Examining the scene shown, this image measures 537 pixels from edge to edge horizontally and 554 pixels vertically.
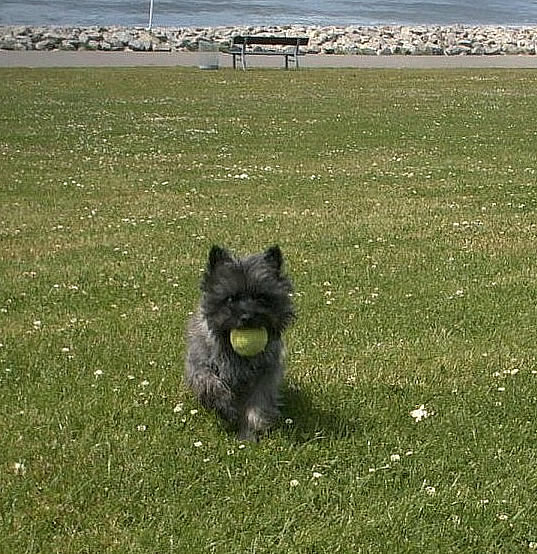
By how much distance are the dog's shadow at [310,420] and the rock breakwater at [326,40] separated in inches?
1972

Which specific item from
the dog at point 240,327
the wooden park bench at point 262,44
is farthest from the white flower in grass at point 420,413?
the wooden park bench at point 262,44

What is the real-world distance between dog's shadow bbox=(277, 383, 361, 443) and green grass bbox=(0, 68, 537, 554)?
0.02m

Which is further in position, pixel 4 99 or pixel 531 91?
pixel 531 91

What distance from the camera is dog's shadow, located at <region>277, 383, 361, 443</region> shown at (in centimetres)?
590

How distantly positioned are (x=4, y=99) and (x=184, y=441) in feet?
74.6

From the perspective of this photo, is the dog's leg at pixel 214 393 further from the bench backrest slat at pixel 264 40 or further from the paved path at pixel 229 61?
the bench backrest slat at pixel 264 40

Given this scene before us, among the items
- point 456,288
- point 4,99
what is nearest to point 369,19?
point 4,99

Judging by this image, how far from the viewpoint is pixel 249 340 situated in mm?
5395

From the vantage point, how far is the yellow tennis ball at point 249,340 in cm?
538

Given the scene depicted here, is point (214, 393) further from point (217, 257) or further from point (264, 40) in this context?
point (264, 40)

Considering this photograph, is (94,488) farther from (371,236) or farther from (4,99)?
(4,99)

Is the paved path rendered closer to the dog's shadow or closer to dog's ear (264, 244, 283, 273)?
the dog's shadow

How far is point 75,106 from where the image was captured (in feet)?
84.6

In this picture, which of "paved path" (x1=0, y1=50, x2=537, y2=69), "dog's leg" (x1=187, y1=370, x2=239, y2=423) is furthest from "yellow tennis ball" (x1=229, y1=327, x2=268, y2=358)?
"paved path" (x1=0, y1=50, x2=537, y2=69)
